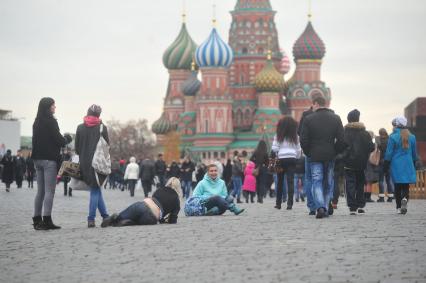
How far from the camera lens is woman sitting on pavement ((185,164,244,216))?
18.9 metres

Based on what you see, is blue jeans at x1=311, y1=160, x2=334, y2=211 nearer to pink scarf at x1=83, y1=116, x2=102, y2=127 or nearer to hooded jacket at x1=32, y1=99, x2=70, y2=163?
pink scarf at x1=83, y1=116, x2=102, y2=127

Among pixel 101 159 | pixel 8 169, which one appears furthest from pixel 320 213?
pixel 8 169

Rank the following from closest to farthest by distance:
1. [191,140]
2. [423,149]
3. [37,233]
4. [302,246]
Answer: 1. [302,246]
2. [37,233]
3. [423,149]
4. [191,140]

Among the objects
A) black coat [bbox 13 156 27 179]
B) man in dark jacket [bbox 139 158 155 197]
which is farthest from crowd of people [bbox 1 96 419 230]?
black coat [bbox 13 156 27 179]

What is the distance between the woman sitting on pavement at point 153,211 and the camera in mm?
16109

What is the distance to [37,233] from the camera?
15375mm

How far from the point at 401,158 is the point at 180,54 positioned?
12168 cm

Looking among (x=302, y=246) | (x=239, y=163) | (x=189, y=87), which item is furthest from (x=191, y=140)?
(x=302, y=246)

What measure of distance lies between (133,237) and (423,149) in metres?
32.8

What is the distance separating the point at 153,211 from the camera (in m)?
16.2

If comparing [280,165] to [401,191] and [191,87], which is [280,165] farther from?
[191,87]

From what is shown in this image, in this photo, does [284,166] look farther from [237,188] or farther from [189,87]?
[189,87]

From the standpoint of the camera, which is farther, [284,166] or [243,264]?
[284,166]

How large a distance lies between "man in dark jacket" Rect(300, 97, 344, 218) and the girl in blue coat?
135 cm
